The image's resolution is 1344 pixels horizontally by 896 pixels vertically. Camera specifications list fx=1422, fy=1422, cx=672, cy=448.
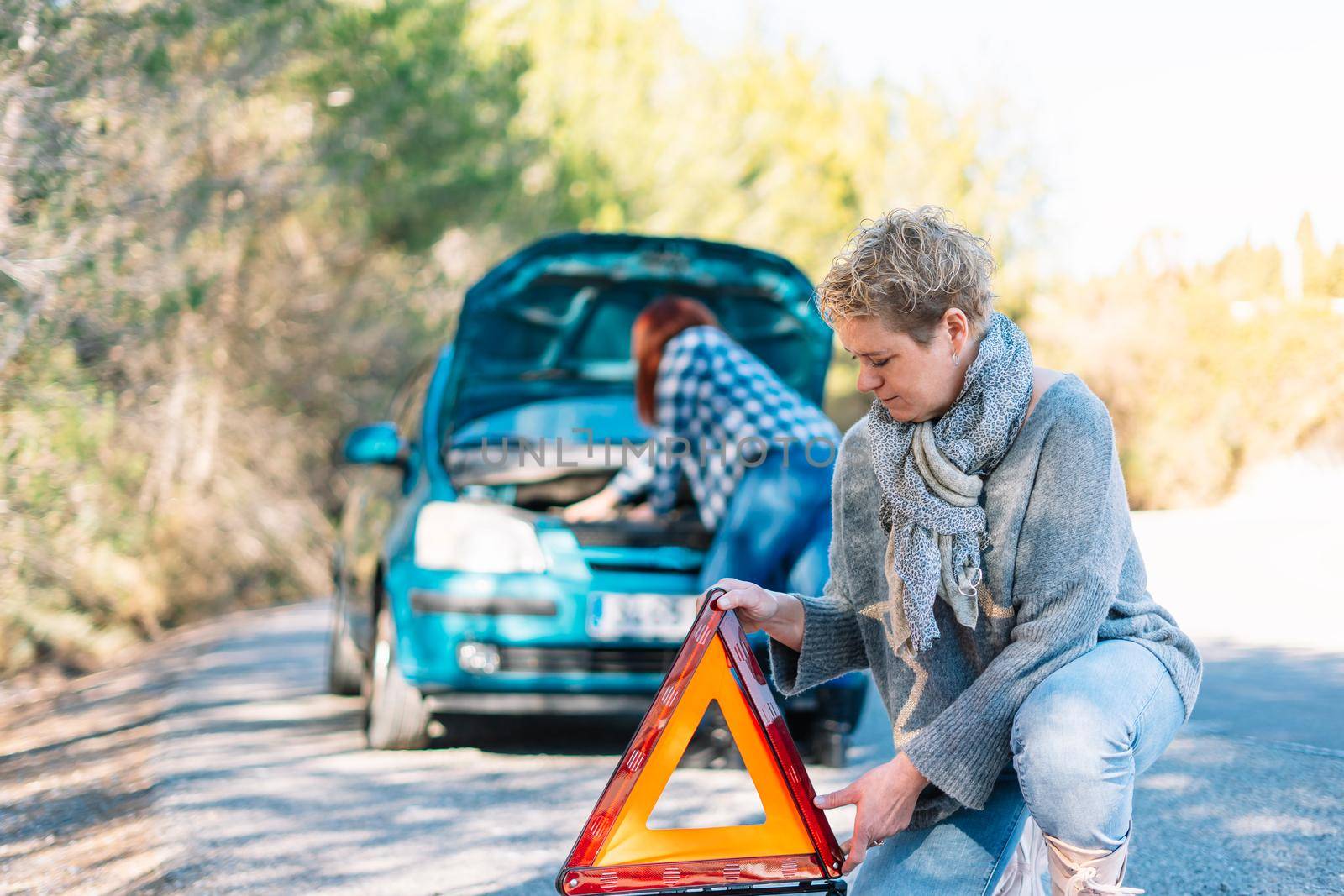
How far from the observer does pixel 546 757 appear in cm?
590

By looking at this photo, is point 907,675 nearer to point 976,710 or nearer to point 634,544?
point 976,710

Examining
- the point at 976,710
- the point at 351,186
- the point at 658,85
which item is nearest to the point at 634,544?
the point at 976,710

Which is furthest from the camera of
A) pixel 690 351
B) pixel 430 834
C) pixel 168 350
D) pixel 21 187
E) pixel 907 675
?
pixel 168 350

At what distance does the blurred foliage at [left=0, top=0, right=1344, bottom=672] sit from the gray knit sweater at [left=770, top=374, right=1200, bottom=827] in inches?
176

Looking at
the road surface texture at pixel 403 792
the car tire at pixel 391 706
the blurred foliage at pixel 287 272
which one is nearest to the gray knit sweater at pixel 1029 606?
the road surface texture at pixel 403 792

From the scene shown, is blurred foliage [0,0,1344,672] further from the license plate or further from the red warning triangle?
the red warning triangle

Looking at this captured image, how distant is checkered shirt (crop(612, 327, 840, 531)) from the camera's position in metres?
5.36

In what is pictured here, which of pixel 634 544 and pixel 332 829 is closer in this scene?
pixel 332 829

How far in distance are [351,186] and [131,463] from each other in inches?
207

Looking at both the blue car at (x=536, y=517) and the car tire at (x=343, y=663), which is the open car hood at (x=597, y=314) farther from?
the car tire at (x=343, y=663)

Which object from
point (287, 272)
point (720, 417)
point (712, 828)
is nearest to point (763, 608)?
point (712, 828)

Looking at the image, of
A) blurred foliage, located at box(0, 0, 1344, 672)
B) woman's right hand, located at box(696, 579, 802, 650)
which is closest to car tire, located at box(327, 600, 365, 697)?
blurred foliage, located at box(0, 0, 1344, 672)

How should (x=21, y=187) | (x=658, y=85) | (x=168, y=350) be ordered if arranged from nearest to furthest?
(x=21, y=187) → (x=168, y=350) → (x=658, y=85)

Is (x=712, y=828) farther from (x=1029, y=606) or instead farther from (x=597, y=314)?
(x=597, y=314)
